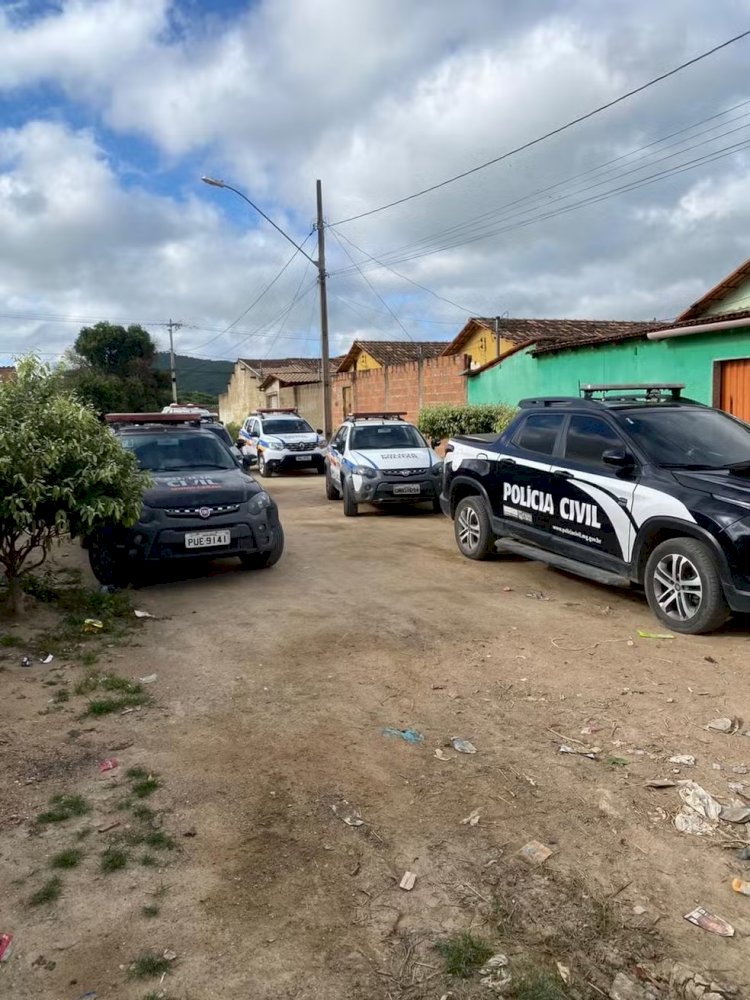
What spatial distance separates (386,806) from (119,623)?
3463 millimetres

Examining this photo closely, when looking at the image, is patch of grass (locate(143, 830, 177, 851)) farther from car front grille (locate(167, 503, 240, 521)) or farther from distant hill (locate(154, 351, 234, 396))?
distant hill (locate(154, 351, 234, 396))

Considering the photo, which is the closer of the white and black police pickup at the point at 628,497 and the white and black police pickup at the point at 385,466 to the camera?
the white and black police pickup at the point at 628,497

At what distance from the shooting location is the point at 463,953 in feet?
7.84

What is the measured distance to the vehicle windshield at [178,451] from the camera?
27.0 ft

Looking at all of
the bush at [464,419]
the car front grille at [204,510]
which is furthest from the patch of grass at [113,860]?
the bush at [464,419]

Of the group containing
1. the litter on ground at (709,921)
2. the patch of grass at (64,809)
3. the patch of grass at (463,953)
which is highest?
the patch of grass at (64,809)

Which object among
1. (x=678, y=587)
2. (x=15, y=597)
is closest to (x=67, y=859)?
(x=15, y=597)

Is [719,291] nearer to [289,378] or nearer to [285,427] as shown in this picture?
[285,427]

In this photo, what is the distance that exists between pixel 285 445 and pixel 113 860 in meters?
18.0

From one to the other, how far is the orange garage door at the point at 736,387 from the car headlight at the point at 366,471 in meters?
6.14

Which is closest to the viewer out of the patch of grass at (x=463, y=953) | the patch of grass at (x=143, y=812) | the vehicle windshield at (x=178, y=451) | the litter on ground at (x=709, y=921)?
the patch of grass at (x=463, y=953)

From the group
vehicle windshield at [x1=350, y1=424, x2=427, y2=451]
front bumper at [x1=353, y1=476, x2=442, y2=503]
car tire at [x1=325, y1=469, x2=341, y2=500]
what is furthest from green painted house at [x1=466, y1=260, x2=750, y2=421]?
car tire at [x1=325, y1=469, x2=341, y2=500]

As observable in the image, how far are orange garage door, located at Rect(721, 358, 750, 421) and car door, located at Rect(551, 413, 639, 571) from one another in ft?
22.9

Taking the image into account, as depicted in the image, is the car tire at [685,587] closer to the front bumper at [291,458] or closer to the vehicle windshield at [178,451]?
the vehicle windshield at [178,451]
